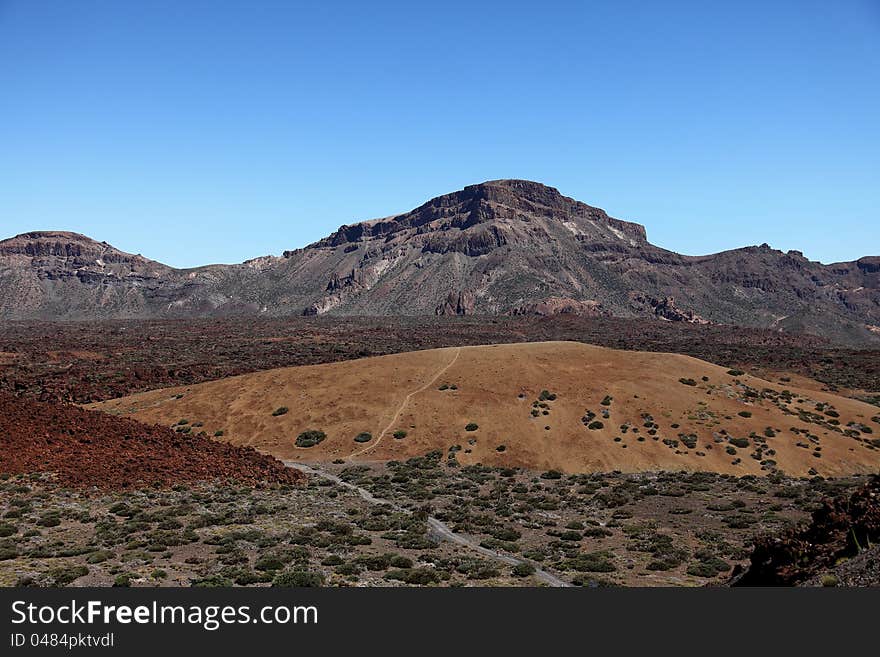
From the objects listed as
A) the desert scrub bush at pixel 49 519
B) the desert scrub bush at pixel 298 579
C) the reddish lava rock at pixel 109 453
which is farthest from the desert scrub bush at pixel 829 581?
the reddish lava rock at pixel 109 453

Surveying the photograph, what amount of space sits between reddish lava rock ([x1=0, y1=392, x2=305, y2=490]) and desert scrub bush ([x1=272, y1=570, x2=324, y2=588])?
1568 centimetres

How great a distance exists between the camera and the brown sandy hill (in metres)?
44.7

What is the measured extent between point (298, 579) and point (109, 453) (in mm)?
20206

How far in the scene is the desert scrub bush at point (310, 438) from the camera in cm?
4775

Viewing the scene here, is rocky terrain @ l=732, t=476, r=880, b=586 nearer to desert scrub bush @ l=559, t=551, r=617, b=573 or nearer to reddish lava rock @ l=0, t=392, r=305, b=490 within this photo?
desert scrub bush @ l=559, t=551, r=617, b=573

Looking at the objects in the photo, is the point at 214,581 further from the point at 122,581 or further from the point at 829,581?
the point at 829,581

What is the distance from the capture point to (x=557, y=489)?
36344mm

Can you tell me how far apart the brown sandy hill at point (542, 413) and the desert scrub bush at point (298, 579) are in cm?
2623

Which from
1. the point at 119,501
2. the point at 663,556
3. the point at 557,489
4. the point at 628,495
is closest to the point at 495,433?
the point at 557,489

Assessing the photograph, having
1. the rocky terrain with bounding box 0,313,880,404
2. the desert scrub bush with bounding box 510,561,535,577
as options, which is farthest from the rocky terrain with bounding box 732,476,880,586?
the rocky terrain with bounding box 0,313,880,404

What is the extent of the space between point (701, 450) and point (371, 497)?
2601 cm

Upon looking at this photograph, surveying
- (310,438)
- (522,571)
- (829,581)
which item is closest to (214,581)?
(522,571)

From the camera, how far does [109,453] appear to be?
32656mm

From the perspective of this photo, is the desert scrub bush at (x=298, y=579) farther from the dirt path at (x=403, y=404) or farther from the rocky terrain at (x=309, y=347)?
the rocky terrain at (x=309, y=347)
